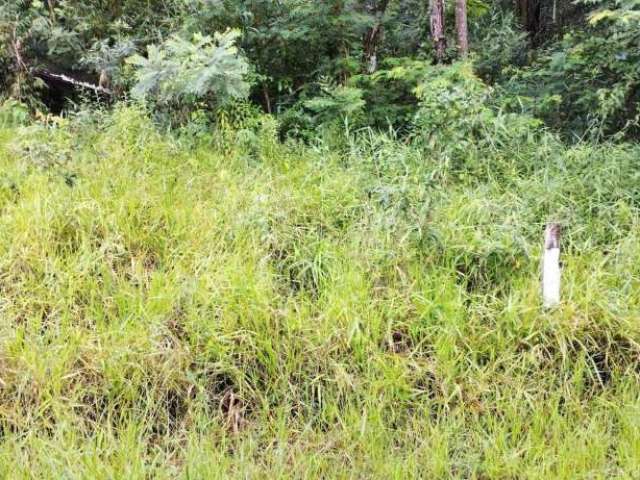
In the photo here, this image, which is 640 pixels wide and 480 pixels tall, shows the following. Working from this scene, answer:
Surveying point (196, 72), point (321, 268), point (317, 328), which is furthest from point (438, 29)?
point (317, 328)

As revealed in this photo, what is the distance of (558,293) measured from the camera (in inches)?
111

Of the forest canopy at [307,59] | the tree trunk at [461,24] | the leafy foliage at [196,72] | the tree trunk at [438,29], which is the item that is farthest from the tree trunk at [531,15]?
the leafy foliage at [196,72]

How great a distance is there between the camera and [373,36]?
5512mm

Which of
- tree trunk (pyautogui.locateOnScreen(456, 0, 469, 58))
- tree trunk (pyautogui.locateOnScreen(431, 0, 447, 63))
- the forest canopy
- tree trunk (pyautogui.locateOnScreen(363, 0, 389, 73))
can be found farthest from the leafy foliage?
tree trunk (pyautogui.locateOnScreen(456, 0, 469, 58))

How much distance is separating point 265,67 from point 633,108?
3007 millimetres

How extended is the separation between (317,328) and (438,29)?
3462 mm

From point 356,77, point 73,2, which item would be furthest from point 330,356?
point 73,2

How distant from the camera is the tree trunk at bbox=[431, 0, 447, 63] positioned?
17.1ft

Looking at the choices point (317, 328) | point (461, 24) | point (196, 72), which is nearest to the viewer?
point (317, 328)

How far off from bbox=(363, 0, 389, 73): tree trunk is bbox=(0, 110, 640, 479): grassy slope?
79.9 inches

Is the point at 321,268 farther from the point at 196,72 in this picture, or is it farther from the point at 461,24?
the point at 461,24

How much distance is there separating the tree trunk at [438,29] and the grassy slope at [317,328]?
73.4 inches

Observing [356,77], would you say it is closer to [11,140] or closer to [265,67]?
[265,67]

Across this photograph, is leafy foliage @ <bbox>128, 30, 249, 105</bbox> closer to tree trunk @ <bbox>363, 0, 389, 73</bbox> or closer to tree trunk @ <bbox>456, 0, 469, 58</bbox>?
tree trunk @ <bbox>363, 0, 389, 73</bbox>
